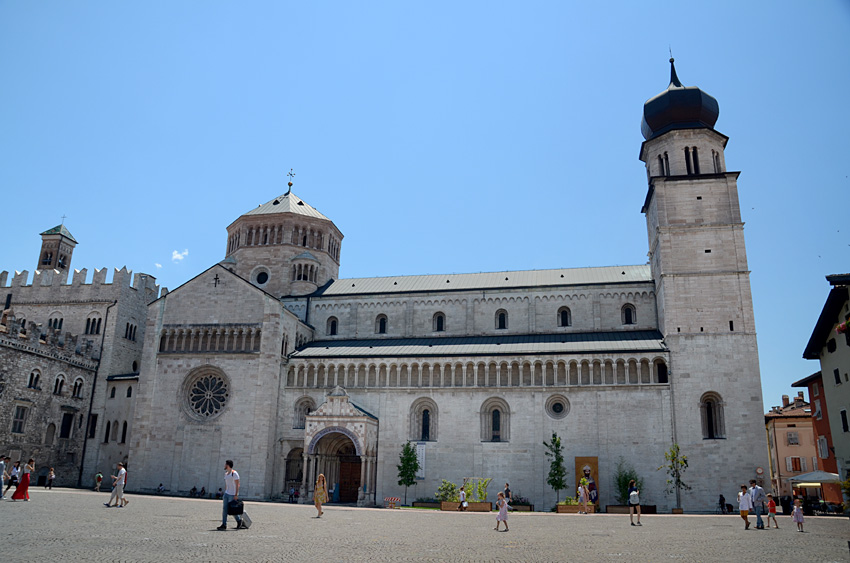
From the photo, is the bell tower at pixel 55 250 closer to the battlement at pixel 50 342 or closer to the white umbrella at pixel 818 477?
the battlement at pixel 50 342

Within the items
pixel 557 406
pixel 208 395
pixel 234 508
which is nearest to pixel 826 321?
pixel 557 406

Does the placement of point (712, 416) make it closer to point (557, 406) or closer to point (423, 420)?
point (557, 406)

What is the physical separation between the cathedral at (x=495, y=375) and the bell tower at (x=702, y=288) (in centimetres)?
10

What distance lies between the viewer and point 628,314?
4462cm

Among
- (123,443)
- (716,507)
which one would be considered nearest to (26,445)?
(123,443)

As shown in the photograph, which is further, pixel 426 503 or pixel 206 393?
pixel 206 393

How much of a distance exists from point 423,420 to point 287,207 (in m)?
22.5

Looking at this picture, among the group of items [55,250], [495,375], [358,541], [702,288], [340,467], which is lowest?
[358,541]

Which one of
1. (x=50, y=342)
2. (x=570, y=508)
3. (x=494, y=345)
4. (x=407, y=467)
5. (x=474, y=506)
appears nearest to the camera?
(x=570, y=508)

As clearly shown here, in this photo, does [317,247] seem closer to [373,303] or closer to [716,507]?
[373,303]

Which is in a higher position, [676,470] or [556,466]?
[556,466]

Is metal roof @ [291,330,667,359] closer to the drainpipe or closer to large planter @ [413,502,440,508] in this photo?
large planter @ [413,502,440,508]

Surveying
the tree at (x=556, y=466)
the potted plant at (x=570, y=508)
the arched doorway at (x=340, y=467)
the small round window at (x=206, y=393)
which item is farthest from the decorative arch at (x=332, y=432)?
the potted plant at (x=570, y=508)

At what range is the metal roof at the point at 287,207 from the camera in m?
52.9
